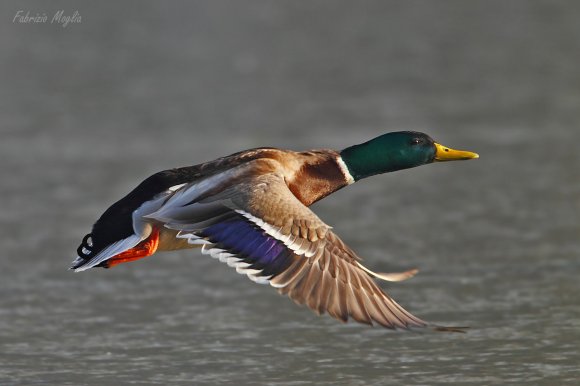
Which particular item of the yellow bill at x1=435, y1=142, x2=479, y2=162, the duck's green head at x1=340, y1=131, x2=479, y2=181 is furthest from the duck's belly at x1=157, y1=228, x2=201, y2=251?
the yellow bill at x1=435, y1=142, x2=479, y2=162

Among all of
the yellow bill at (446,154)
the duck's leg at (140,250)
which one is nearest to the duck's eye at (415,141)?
the yellow bill at (446,154)

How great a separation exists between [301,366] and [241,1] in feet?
29.6

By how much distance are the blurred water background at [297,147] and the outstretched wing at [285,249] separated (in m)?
0.59

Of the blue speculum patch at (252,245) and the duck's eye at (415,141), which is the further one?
the duck's eye at (415,141)

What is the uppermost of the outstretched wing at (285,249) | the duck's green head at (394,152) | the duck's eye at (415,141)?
the duck's eye at (415,141)

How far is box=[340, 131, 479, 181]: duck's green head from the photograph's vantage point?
6.60 m

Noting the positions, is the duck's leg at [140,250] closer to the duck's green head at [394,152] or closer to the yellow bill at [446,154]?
the duck's green head at [394,152]

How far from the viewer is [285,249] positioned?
5.36m

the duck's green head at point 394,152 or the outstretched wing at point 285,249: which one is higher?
the duck's green head at point 394,152

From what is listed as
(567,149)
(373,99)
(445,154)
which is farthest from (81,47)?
(445,154)

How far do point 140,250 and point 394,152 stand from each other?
1.44 m
